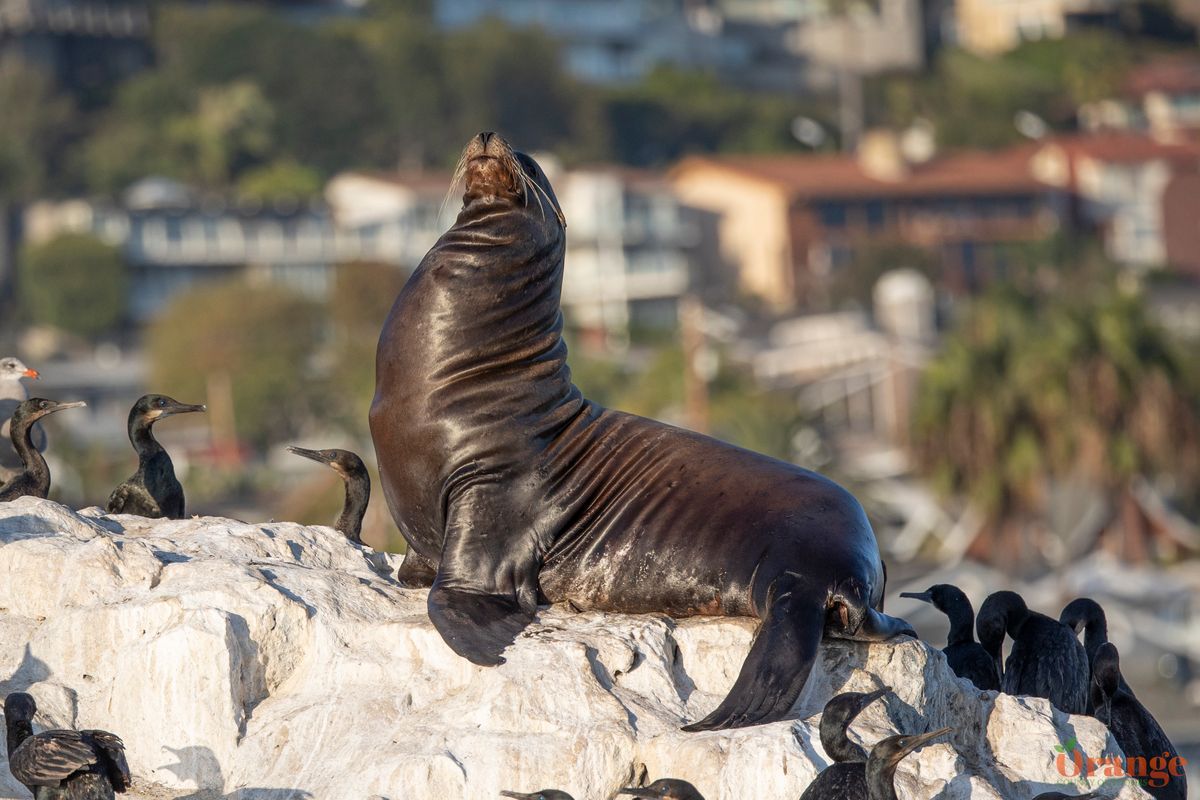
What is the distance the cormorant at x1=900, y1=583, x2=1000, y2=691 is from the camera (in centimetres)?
909

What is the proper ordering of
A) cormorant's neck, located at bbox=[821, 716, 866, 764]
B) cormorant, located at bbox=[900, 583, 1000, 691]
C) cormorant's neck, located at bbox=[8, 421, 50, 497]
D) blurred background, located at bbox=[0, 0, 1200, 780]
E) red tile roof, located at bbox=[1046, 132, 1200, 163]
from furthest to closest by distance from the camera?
red tile roof, located at bbox=[1046, 132, 1200, 163]
blurred background, located at bbox=[0, 0, 1200, 780]
cormorant's neck, located at bbox=[8, 421, 50, 497]
cormorant, located at bbox=[900, 583, 1000, 691]
cormorant's neck, located at bbox=[821, 716, 866, 764]

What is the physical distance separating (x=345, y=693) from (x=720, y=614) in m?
1.37

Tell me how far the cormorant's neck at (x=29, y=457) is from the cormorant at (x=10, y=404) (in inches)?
7.7

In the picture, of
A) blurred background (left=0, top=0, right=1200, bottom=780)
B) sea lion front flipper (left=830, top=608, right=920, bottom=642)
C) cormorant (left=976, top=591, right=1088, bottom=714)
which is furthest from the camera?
blurred background (left=0, top=0, right=1200, bottom=780)

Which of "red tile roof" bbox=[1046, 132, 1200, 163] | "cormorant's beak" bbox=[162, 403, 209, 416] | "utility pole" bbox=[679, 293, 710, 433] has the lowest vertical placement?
"red tile roof" bbox=[1046, 132, 1200, 163]

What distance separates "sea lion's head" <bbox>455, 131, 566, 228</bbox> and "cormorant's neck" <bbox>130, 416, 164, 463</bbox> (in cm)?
175

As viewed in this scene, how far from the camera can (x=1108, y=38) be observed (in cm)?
12106

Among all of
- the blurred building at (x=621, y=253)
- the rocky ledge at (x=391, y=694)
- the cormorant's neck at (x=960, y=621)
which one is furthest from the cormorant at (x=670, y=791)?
the blurred building at (x=621, y=253)

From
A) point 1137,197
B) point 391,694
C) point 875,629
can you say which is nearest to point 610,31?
point 1137,197

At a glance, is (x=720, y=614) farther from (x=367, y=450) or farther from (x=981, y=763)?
(x=367, y=450)

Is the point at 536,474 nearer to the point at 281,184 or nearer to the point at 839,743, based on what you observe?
the point at 839,743

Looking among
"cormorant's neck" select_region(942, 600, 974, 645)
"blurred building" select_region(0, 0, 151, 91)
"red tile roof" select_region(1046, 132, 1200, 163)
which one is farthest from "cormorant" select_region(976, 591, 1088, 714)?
"blurred building" select_region(0, 0, 151, 91)

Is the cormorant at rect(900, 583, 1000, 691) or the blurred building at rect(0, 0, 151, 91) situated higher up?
the cormorant at rect(900, 583, 1000, 691)

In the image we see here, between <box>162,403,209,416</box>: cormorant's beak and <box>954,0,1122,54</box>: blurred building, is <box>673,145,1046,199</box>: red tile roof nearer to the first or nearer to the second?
<box>954,0,1122,54</box>: blurred building
